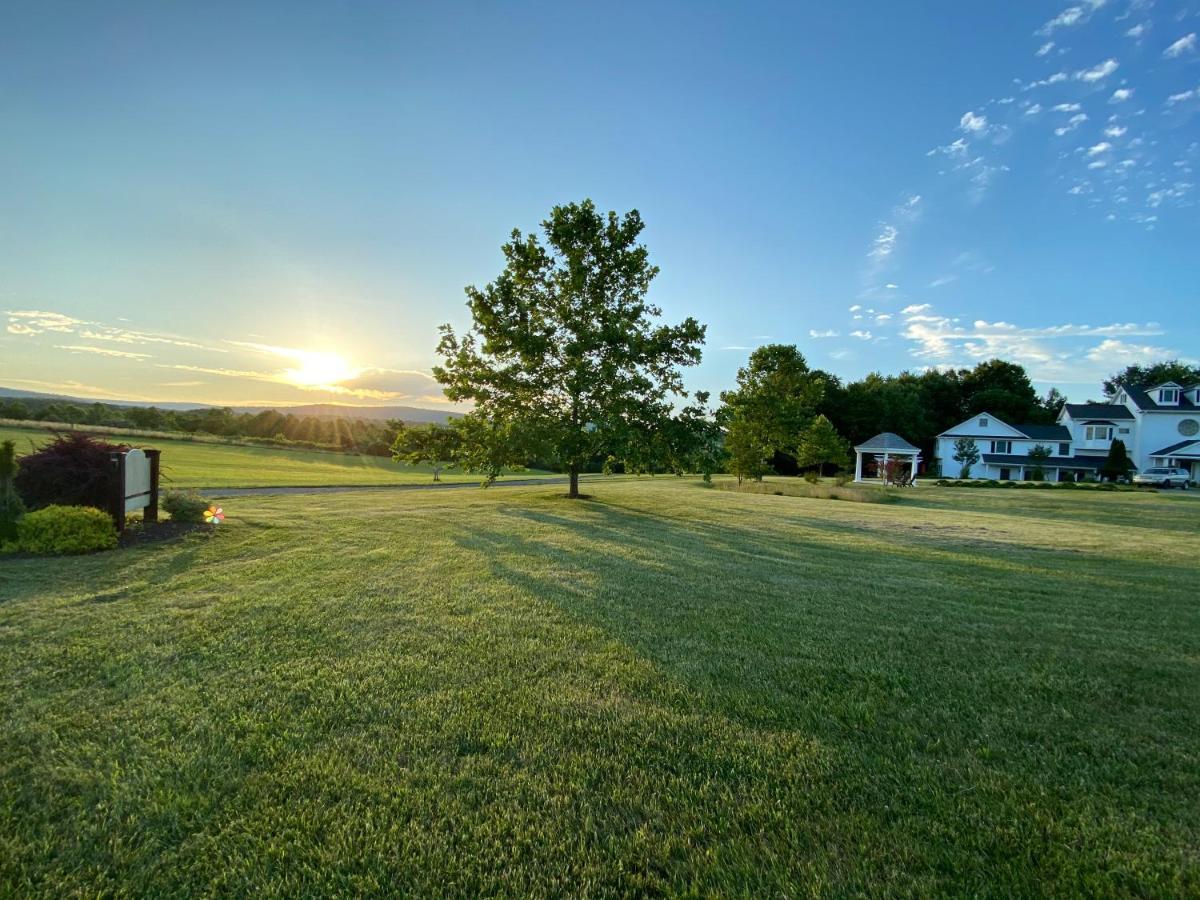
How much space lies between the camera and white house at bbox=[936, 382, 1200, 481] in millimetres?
40594

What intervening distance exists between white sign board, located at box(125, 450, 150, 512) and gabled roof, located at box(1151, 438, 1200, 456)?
184 feet

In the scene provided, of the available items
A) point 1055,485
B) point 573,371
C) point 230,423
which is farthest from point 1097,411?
point 230,423

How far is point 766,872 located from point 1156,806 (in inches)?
74.9

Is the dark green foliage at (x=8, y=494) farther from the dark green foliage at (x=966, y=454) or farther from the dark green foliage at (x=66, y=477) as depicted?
the dark green foliage at (x=966, y=454)

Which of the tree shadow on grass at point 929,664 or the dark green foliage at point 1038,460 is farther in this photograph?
the dark green foliage at point 1038,460


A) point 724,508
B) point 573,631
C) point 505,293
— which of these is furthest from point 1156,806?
point 505,293

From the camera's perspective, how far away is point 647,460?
15.2 metres

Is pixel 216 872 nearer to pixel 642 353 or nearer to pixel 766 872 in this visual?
pixel 766 872

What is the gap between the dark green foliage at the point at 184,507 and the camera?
9.07 metres

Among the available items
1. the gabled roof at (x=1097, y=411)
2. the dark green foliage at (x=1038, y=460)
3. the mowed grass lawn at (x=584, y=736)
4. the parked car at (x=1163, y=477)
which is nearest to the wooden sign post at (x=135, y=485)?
the mowed grass lawn at (x=584, y=736)

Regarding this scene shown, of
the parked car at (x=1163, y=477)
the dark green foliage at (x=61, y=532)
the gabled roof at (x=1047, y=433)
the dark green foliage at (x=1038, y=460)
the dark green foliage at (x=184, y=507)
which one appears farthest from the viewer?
the gabled roof at (x=1047, y=433)

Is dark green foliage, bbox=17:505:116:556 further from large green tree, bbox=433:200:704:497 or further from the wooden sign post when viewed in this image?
large green tree, bbox=433:200:704:497

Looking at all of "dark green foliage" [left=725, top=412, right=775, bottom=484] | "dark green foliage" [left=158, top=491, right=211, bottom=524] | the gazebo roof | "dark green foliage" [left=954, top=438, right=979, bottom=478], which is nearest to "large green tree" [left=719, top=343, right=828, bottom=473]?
"dark green foliage" [left=725, top=412, right=775, bottom=484]

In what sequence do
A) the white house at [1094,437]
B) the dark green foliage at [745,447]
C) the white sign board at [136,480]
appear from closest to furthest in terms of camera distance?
the white sign board at [136,480]
the dark green foliage at [745,447]
the white house at [1094,437]
